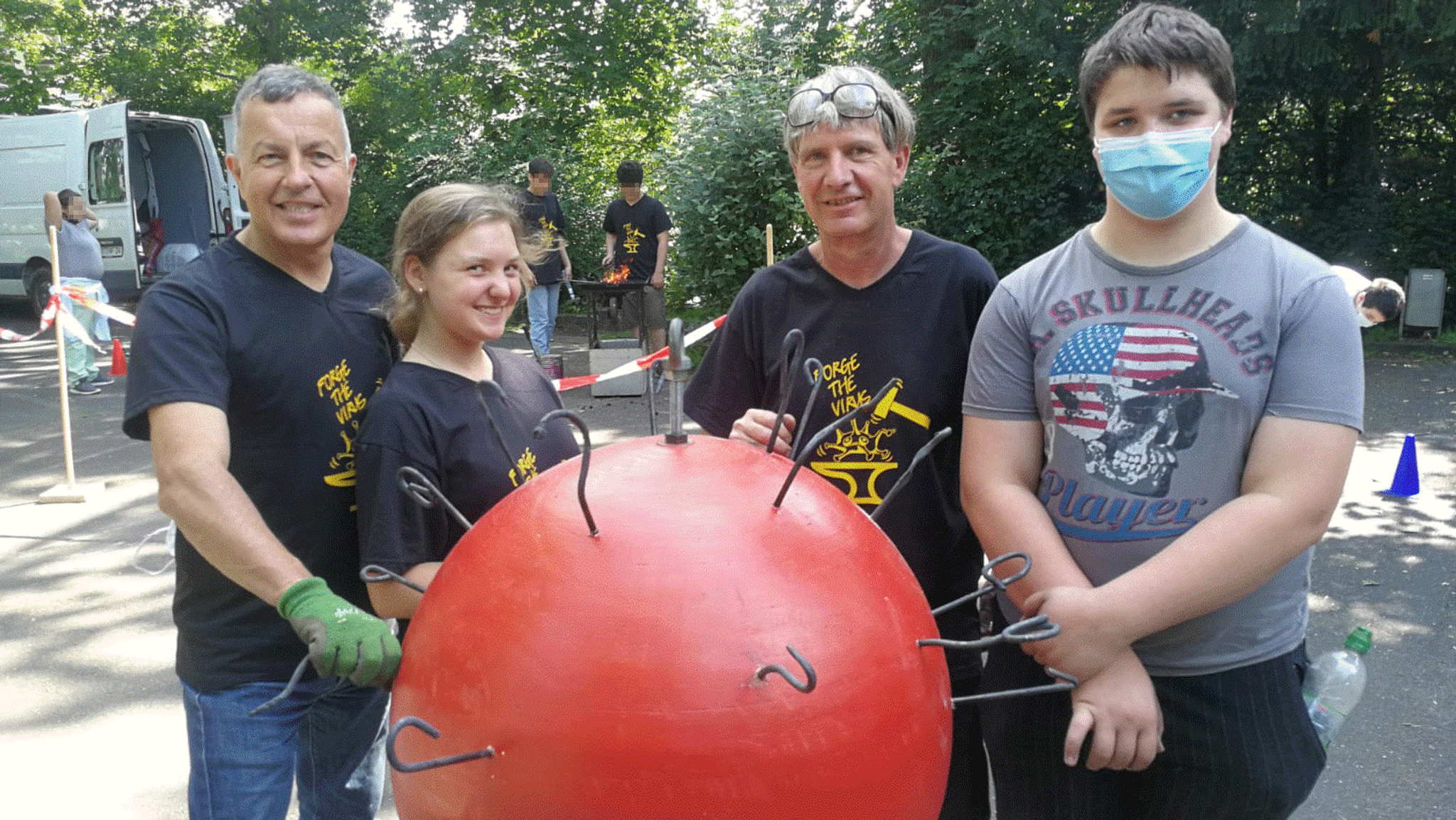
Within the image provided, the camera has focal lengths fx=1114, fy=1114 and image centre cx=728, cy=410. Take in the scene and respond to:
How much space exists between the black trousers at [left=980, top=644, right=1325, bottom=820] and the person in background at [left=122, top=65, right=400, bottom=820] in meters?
1.48

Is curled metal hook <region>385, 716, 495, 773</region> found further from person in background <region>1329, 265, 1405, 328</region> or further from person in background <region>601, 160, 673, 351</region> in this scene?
person in background <region>601, 160, 673, 351</region>

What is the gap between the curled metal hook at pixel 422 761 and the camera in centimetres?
132

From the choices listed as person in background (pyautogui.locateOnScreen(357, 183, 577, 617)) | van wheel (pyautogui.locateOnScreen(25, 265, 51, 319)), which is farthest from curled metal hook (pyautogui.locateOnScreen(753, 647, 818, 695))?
van wheel (pyautogui.locateOnScreen(25, 265, 51, 319))

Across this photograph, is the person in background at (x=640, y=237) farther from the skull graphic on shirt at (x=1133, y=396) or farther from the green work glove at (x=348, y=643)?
the green work glove at (x=348, y=643)

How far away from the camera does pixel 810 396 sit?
1960 millimetres

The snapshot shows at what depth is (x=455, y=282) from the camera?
7.74 ft

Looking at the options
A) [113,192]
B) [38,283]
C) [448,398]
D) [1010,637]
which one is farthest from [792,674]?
[38,283]

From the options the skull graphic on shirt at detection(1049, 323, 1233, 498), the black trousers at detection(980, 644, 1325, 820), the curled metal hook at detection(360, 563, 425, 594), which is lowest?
the black trousers at detection(980, 644, 1325, 820)

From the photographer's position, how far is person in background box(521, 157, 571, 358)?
11477 millimetres

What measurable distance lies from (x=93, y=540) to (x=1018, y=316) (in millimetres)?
6372

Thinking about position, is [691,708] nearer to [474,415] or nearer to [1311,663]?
[474,415]

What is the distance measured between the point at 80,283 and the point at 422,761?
1265cm

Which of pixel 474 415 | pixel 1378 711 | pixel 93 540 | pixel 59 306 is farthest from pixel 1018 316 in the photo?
pixel 59 306

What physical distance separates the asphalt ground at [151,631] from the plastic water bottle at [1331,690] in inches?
63.0
